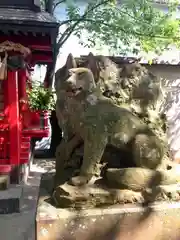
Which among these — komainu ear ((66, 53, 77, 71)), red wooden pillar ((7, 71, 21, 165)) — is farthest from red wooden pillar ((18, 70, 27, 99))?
komainu ear ((66, 53, 77, 71))

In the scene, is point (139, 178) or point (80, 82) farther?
point (80, 82)

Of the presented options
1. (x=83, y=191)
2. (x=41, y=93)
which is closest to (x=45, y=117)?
(x=41, y=93)

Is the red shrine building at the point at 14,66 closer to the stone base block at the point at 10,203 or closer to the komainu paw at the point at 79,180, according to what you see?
the stone base block at the point at 10,203

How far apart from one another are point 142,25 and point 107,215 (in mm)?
7130

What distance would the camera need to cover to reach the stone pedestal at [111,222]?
1.92 metres

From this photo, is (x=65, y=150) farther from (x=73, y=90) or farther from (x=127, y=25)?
(x=127, y=25)

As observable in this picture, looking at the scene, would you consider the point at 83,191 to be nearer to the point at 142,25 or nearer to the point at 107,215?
the point at 107,215

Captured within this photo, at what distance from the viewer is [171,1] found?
879 cm

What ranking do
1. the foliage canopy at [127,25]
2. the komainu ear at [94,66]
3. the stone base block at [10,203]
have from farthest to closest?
the foliage canopy at [127,25] < the stone base block at [10,203] < the komainu ear at [94,66]

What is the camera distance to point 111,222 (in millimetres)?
1975

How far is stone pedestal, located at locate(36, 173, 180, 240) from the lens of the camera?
6.29 ft

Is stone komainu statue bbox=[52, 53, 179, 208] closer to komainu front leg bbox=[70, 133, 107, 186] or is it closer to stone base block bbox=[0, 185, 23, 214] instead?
komainu front leg bbox=[70, 133, 107, 186]

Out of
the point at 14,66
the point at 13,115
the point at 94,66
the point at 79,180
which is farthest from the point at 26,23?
the point at 79,180

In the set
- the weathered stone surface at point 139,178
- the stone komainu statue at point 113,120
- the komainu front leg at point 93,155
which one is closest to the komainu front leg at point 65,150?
the stone komainu statue at point 113,120
